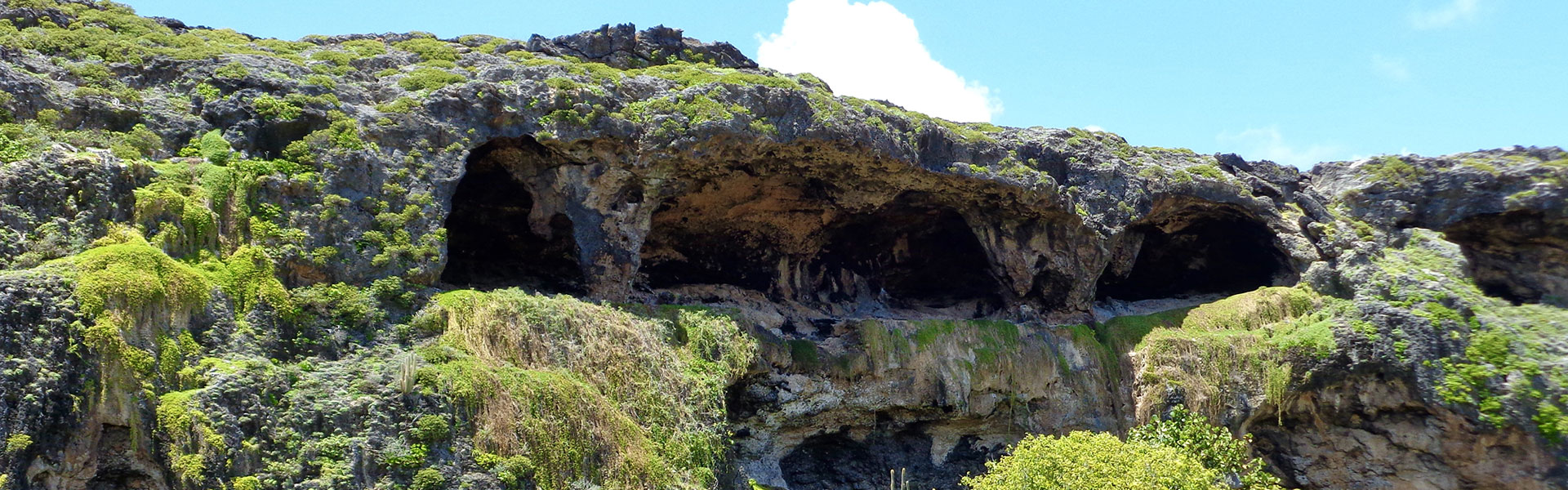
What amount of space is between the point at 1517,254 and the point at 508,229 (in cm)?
2378

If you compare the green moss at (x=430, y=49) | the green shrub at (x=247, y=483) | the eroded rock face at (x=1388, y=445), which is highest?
the green moss at (x=430, y=49)

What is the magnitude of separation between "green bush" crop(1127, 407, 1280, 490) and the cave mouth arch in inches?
219

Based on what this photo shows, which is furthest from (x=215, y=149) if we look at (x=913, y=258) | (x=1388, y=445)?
(x=1388, y=445)

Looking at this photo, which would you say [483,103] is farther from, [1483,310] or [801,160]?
[1483,310]

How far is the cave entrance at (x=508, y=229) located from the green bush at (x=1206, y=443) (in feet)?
40.8

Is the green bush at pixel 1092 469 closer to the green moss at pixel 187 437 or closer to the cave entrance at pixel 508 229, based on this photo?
the cave entrance at pixel 508 229

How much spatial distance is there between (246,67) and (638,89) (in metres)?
6.95

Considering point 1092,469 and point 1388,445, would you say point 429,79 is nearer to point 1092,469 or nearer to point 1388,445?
point 1092,469

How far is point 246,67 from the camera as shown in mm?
18328

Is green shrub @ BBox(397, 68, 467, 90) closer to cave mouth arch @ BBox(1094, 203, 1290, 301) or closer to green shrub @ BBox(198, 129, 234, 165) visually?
green shrub @ BBox(198, 129, 234, 165)

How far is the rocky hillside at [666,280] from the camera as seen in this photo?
14.6 meters

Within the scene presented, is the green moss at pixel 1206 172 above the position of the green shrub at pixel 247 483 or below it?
above

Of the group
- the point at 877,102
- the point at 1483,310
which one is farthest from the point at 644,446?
the point at 1483,310

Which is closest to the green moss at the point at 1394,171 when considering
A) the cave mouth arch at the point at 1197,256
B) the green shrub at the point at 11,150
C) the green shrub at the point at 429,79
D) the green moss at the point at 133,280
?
the cave mouth arch at the point at 1197,256
